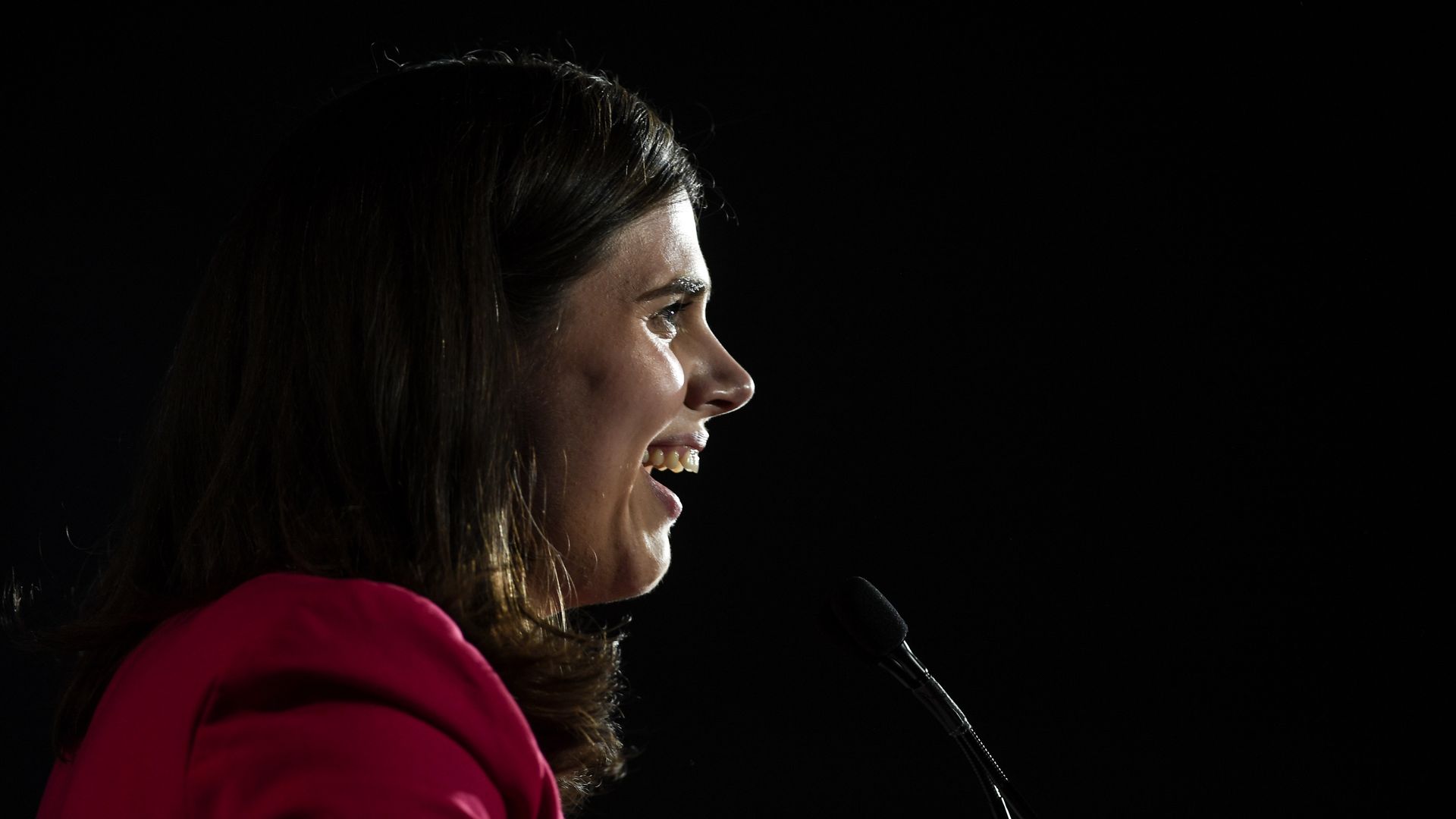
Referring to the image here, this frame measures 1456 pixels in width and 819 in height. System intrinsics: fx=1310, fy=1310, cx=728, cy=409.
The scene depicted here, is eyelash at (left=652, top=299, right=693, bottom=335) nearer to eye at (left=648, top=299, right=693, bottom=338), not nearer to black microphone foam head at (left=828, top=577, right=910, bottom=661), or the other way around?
eye at (left=648, top=299, right=693, bottom=338)

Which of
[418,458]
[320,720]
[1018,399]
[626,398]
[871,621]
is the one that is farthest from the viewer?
[1018,399]

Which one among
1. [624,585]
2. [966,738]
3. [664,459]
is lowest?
[966,738]

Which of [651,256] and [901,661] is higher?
[651,256]

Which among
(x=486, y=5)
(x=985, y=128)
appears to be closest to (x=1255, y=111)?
(x=985, y=128)

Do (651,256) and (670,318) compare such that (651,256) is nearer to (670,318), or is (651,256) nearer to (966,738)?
(670,318)

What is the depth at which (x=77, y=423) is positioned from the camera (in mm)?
2527

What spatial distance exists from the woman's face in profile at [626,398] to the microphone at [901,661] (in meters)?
0.19

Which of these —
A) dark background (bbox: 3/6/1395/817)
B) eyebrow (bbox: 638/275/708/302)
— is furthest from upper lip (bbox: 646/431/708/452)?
dark background (bbox: 3/6/1395/817)

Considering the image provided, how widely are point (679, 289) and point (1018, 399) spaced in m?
1.77

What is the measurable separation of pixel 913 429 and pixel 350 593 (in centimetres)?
222

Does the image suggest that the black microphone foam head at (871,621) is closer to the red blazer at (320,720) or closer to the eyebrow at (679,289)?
the eyebrow at (679,289)

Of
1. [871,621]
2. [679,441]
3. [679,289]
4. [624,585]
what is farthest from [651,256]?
[871,621]

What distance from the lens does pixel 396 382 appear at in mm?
968

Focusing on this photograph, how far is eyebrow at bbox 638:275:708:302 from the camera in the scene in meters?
1.19
